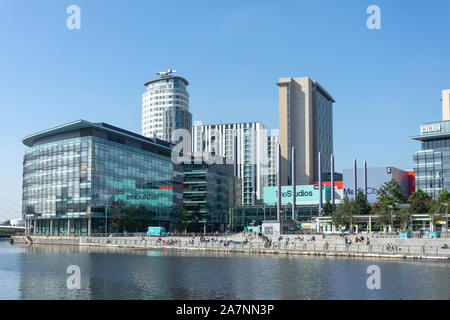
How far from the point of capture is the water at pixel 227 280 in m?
39.4

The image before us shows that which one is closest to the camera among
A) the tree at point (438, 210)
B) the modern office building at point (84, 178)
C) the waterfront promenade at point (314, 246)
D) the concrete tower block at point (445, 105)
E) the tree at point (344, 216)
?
the waterfront promenade at point (314, 246)

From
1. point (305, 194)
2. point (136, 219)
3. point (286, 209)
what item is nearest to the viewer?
point (136, 219)

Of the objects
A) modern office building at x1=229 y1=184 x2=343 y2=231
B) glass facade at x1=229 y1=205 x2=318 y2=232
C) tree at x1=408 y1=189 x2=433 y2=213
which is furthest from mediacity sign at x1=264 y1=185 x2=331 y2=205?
tree at x1=408 y1=189 x2=433 y2=213

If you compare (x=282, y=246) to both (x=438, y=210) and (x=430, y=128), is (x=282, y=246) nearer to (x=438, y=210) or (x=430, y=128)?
(x=438, y=210)

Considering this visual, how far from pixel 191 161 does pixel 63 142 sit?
59040mm

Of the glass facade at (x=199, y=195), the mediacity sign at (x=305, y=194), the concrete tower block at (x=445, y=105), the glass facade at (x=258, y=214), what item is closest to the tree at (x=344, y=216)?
the glass facade at (x=258, y=214)

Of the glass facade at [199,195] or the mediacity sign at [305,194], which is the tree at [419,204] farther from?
the glass facade at [199,195]

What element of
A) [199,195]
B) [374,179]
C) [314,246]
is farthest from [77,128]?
[374,179]

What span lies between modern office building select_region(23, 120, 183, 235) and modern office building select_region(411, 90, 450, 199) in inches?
3343

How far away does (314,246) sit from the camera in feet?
261

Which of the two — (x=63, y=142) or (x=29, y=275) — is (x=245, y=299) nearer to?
(x=29, y=275)

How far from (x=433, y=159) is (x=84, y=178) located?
4129 inches

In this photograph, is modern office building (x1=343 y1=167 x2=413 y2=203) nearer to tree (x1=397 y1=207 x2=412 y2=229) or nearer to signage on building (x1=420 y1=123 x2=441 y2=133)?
signage on building (x1=420 y1=123 x2=441 y2=133)
